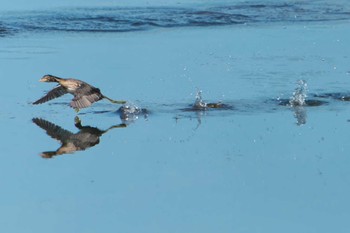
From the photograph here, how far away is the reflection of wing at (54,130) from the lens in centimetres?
907

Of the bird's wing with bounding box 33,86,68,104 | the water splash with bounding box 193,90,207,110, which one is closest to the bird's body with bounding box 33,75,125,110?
the bird's wing with bounding box 33,86,68,104

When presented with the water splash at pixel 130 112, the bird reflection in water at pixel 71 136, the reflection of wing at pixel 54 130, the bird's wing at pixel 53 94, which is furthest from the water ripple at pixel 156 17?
the bird reflection in water at pixel 71 136

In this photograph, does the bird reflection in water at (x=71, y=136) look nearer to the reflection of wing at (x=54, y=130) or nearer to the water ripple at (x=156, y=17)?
the reflection of wing at (x=54, y=130)

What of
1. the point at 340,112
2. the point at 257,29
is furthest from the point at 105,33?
the point at 340,112

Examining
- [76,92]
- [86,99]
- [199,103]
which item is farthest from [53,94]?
[199,103]

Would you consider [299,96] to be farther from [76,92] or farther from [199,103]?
[76,92]

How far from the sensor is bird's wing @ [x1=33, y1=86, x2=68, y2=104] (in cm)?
1004

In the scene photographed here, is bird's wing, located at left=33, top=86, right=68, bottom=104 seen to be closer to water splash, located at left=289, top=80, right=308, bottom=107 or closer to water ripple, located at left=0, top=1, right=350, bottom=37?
water splash, located at left=289, top=80, right=308, bottom=107

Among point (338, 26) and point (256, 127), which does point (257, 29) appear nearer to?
point (338, 26)

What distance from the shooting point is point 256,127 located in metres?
9.31

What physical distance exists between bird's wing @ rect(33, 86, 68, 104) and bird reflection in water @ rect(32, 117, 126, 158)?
1.29ft

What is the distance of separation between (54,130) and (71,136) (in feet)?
0.84

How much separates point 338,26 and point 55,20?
3.87 metres

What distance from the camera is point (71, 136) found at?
910cm
